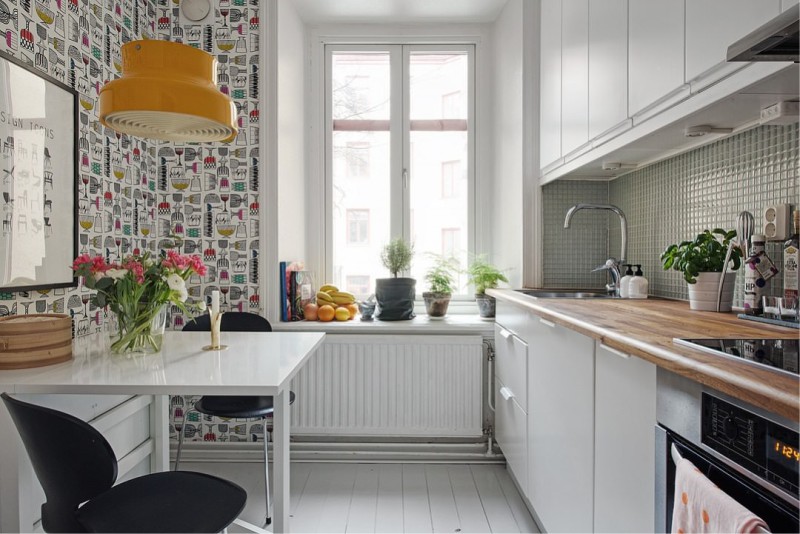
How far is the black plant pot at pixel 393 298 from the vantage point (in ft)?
9.69

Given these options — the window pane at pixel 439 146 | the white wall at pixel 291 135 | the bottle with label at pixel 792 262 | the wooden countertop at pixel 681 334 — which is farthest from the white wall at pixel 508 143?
the bottle with label at pixel 792 262

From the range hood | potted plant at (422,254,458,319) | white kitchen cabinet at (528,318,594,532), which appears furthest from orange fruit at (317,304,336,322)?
the range hood

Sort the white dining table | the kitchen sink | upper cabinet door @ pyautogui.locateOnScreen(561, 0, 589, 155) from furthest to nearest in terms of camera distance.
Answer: the kitchen sink
upper cabinet door @ pyautogui.locateOnScreen(561, 0, 589, 155)
the white dining table

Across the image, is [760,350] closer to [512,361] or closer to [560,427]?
[560,427]

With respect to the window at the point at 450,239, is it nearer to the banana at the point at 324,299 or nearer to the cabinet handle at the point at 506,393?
the banana at the point at 324,299

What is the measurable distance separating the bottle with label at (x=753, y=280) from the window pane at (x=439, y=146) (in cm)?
195

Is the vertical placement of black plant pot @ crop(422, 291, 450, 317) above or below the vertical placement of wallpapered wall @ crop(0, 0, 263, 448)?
below

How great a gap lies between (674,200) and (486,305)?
47.8 inches

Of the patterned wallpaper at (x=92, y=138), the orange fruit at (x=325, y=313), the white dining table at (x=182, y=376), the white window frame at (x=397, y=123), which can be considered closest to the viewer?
the white dining table at (x=182, y=376)

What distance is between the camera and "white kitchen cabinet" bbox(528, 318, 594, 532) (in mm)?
1478

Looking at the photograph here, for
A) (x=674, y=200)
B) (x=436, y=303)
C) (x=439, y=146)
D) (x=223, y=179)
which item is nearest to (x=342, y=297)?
(x=436, y=303)

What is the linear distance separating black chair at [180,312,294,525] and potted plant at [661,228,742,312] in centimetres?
167

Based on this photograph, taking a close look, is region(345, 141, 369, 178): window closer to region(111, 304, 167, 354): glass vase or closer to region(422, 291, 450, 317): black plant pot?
region(422, 291, 450, 317): black plant pot

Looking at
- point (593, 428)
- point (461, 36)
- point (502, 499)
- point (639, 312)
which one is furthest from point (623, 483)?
point (461, 36)
